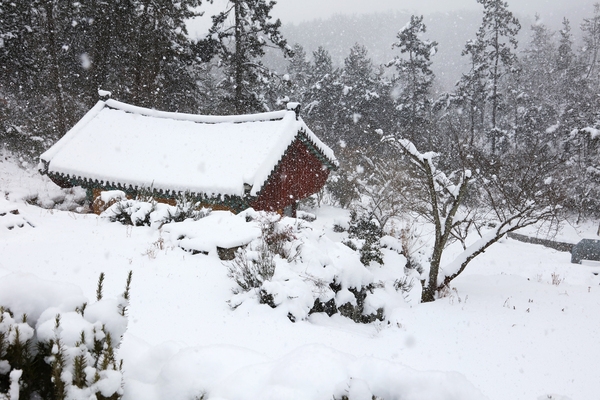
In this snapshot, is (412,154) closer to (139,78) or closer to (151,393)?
(151,393)

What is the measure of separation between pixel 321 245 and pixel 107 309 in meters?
6.15

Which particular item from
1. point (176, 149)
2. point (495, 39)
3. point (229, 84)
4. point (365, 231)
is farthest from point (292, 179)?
point (495, 39)

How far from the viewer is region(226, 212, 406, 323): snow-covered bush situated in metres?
5.71

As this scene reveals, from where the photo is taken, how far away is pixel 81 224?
9.09 meters

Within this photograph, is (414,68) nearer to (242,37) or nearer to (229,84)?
(229,84)

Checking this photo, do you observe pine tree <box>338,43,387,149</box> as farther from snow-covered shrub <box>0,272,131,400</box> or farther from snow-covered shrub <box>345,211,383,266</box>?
snow-covered shrub <box>0,272,131,400</box>

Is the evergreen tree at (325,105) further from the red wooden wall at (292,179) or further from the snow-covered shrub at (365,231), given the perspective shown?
the snow-covered shrub at (365,231)

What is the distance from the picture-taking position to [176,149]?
1365 cm

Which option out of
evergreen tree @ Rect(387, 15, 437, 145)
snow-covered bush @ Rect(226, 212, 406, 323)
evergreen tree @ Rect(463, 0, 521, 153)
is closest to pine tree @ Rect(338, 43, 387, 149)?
evergreen tree @ Rect(387, 15, 437, 145)

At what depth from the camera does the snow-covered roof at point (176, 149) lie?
11734 mm

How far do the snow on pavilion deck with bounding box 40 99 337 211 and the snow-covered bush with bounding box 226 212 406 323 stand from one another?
3.54 meters

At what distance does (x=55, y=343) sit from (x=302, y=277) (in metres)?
4.72

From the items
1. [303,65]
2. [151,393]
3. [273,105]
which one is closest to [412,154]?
[151,393]

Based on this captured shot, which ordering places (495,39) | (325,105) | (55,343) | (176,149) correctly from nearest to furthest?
(55,343) → (176,149) → (495,39) → (325,105)
